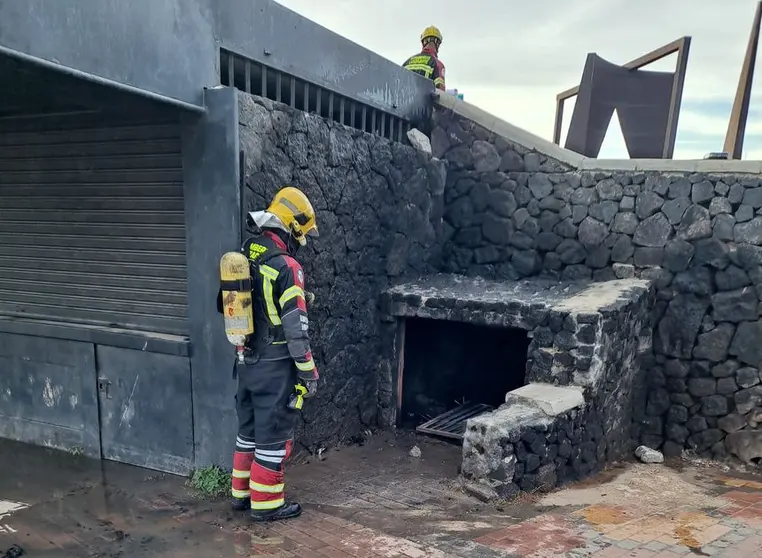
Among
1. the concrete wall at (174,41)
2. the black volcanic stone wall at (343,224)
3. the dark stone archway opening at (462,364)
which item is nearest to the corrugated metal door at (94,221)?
the concrete wall at (174,41)

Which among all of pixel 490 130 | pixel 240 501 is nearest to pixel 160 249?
pixel 240 501

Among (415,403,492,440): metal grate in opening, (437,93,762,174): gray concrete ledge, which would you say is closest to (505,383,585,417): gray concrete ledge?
(415,403,492,440): metal grate in opening

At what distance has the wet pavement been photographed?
12.2 feet

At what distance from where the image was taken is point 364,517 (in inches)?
169

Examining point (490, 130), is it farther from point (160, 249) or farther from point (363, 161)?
point (160, 249)

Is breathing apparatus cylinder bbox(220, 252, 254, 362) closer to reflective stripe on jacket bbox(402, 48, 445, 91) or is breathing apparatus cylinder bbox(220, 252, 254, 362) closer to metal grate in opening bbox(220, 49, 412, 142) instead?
metal grate in opening bbox(220, 49, 412, 142)

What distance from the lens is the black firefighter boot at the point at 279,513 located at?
4102 mm

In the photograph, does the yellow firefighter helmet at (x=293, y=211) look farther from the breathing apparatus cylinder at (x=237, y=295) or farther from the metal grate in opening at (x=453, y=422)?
the metal grate in opening at (x=453, y=422)

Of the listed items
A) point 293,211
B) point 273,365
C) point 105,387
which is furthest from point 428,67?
point 105,387

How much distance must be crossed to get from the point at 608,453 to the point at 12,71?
6.12 metres

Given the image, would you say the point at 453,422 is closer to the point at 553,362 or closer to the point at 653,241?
the point at 553,362

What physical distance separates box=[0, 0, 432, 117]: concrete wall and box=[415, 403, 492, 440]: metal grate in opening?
3.62 m

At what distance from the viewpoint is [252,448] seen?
4.32 metres

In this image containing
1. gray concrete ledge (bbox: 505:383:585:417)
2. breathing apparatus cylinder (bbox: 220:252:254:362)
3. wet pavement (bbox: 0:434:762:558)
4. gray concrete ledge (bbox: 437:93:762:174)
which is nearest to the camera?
wet pavement (bbox: 0:434:762:558)
